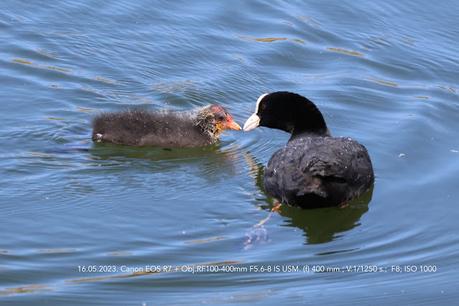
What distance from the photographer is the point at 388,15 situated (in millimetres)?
13938

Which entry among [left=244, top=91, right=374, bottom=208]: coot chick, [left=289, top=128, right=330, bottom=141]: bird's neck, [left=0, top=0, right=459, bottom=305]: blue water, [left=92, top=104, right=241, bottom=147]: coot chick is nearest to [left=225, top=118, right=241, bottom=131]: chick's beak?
[left=92, top=104, right=241, bottom=147]: coot chick

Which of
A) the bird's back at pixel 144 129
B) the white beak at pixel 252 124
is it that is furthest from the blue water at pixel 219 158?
the white beak at pixel 252 124

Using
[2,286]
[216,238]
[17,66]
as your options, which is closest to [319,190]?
[216,238]

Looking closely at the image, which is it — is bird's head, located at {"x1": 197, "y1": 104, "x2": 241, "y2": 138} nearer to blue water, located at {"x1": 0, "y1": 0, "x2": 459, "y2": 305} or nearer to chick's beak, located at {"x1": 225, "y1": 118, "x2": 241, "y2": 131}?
chick's beak, located at {"x1": 225, "y1": 118, "x2": 241, "y2": 131}

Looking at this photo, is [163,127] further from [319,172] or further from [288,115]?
[319,172]

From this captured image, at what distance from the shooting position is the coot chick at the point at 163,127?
986 cm

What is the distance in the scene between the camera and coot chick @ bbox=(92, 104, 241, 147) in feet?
32.3

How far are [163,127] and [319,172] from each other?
7.10 feet

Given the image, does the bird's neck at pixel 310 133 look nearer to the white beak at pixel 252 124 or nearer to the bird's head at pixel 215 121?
the white beak at pixel 252 124

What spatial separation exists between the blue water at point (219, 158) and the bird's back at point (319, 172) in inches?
6.3

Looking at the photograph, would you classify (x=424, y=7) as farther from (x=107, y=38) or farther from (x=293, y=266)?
(x=293, y=266)

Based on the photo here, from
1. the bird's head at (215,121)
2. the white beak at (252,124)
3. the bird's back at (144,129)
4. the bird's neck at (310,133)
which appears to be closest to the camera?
the bird's neck at (310,133)

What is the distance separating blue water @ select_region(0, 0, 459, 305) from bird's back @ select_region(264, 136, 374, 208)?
16 centimetres

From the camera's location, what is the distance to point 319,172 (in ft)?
27.0
